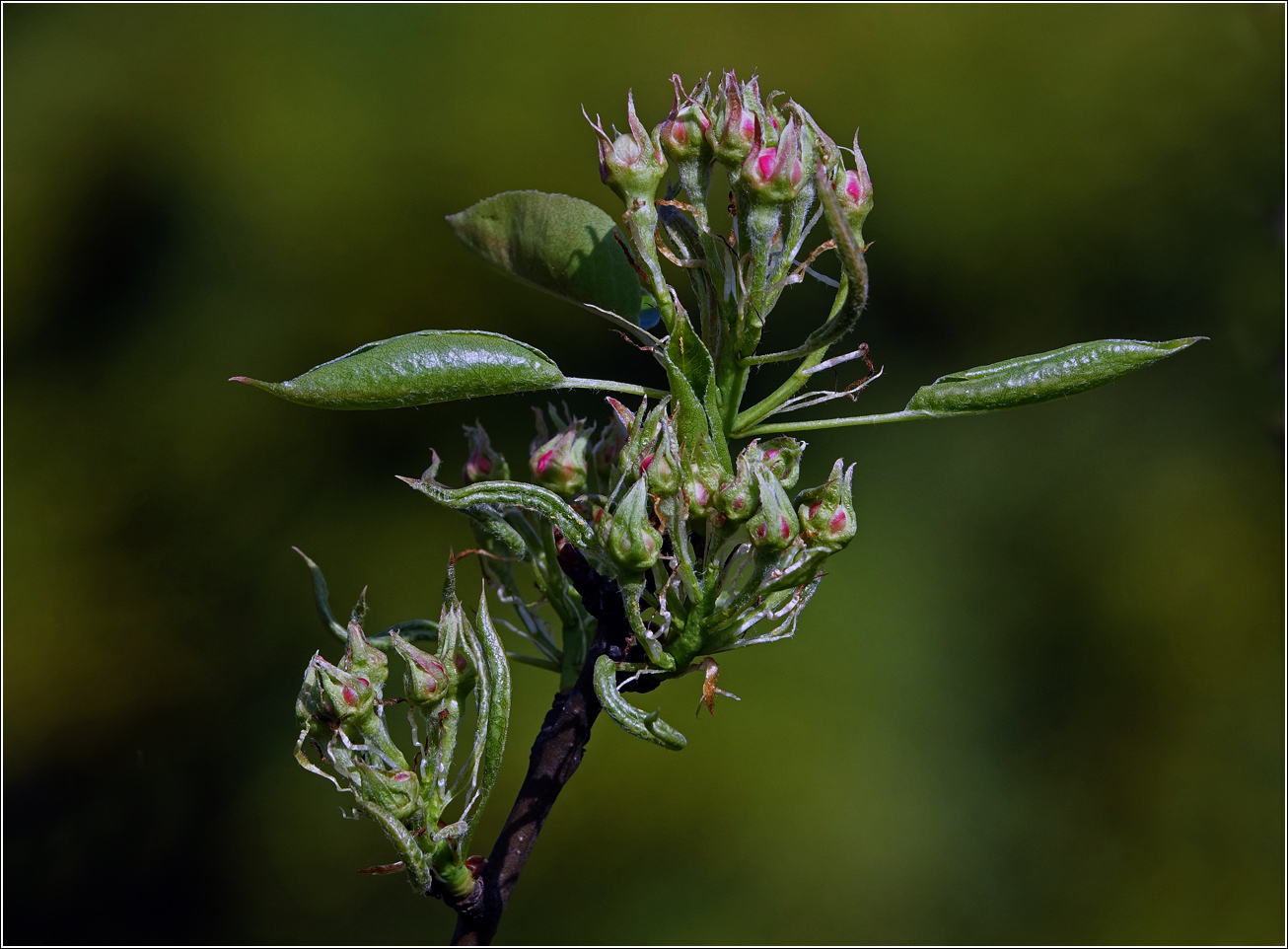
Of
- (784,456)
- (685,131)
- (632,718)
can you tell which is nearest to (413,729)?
(632,718)

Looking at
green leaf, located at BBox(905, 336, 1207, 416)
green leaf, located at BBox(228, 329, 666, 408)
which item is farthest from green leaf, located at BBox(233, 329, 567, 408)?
green leaf, located at BBox(905, 336, 1207, 416)

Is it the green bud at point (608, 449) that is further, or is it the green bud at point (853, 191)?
the green bud at point (608, 449)

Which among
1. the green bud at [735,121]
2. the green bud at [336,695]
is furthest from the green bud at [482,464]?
the green bud at [735,121]

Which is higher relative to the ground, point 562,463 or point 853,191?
point 853,191

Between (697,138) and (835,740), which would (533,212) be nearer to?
(697,138)

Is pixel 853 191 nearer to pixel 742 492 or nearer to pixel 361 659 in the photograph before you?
pixel 742 492

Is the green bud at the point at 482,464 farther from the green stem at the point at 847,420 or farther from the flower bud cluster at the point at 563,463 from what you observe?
the green stem at the point at 847,420

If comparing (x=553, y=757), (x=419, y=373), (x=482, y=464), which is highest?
(x=419, y=373)
